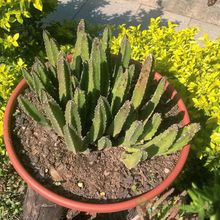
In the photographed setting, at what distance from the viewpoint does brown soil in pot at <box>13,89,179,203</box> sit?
235 centimetres

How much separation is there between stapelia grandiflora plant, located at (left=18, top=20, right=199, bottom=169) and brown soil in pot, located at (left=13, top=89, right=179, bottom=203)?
71 mm

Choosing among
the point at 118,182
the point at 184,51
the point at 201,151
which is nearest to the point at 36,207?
the point at 118,182

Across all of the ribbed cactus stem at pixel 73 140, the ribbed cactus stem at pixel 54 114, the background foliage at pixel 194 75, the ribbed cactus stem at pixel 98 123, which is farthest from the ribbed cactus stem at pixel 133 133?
the background foliage at pixel 194 75

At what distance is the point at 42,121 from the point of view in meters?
2.38

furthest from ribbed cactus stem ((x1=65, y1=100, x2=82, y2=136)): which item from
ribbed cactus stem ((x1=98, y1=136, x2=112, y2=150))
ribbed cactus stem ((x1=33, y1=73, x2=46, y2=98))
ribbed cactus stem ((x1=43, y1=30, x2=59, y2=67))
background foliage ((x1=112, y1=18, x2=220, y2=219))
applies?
background foliage ((x1=112, y1=18, x2=220, y2=219))

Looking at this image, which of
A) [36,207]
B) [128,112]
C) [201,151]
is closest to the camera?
[128,112]

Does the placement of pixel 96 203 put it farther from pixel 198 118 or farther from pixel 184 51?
pixel 184 51

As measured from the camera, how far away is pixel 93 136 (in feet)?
7.68

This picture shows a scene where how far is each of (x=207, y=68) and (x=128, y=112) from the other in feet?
3.32

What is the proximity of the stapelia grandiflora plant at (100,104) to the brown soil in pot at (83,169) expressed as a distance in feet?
0.23

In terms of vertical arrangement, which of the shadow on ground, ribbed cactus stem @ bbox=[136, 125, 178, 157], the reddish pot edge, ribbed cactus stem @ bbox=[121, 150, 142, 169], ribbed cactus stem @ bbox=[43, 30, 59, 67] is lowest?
the shadow on ground

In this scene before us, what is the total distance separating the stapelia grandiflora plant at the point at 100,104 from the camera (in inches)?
86.7

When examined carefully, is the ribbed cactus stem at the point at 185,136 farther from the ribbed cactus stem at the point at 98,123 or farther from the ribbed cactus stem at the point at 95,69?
the ribbed cactus stem at the point at 95,69

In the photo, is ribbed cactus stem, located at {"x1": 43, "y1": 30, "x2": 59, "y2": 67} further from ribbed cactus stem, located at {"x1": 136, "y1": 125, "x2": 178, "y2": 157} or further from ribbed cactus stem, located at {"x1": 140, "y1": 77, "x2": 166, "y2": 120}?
ribbed cactus stem, located at {"x1": 136, "y1": 125, "x2": 178, "y2": 157}
